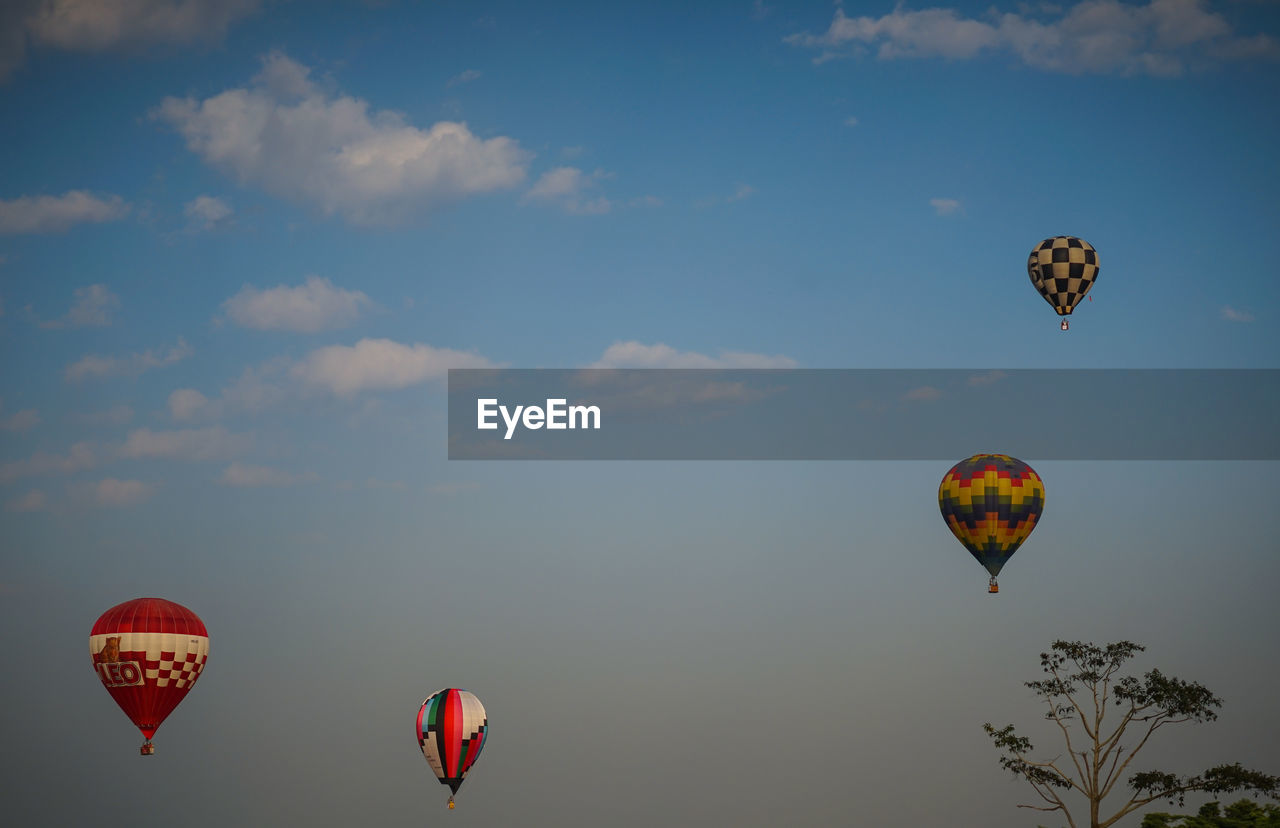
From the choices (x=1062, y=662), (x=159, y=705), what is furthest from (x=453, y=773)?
(x=1062, y=662)

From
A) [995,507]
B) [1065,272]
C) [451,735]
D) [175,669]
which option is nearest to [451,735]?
[451,735]

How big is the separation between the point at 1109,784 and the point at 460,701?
28652 mm

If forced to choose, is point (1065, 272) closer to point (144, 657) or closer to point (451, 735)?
point (451, 735)

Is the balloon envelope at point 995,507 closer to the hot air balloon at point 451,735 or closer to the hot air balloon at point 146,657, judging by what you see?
the hot air balloon at point 451,735

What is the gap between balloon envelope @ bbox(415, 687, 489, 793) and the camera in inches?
3258

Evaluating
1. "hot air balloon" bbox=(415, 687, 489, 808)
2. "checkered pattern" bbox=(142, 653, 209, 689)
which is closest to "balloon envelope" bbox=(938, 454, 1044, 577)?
"hot air balloon" bbox=(415, 687, 489, 808)

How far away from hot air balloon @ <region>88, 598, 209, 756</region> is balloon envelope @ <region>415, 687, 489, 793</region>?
1227cm

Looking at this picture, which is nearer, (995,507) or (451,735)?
(995,507)

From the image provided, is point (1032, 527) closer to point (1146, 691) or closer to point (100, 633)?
point (1146, 691)

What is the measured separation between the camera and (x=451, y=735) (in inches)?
3258

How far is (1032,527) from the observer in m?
76.2

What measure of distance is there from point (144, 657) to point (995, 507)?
35.0m

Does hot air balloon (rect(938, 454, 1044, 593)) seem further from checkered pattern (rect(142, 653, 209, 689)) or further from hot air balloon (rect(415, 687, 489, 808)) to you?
checkered pattern (rect(142, 653, 209, 689))

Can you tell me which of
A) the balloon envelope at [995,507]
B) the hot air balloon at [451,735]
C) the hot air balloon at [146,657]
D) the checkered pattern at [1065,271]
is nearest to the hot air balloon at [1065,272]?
the checkered pattern at [1065,271]
